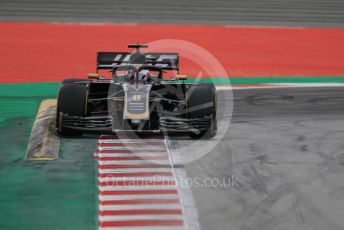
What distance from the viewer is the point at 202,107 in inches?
530

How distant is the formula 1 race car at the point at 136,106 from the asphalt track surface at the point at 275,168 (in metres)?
0.46

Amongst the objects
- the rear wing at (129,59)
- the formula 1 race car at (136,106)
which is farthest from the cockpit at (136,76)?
the rear wing at (129,59)

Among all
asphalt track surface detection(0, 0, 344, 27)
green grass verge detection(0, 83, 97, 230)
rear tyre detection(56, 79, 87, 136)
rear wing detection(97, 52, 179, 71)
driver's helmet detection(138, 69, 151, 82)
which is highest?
asphalt track surface detection(0, 0, 344, 27)

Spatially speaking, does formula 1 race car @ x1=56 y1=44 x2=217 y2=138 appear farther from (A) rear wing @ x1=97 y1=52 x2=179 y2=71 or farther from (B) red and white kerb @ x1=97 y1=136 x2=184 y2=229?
(A) rear wing @ x1=97 y1=52 x2=179 y2=71

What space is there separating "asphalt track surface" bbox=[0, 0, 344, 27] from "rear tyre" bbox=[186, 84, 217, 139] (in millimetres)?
17958

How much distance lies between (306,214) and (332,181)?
5.69 feet

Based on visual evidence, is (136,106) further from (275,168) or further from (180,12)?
(180,12)

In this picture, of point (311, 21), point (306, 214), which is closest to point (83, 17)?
point (311, 21)

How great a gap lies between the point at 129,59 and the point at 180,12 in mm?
18337

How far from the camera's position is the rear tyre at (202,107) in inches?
527

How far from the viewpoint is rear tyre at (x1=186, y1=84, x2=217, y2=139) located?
1340 cm

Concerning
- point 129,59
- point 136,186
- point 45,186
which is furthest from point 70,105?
point 136,186

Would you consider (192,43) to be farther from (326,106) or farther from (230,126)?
(230,126)

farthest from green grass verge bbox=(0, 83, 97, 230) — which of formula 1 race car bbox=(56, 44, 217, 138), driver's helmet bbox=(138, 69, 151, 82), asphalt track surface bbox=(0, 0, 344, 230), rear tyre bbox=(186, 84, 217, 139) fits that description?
rear tyre bbox=(186, 84, 217, 139)
